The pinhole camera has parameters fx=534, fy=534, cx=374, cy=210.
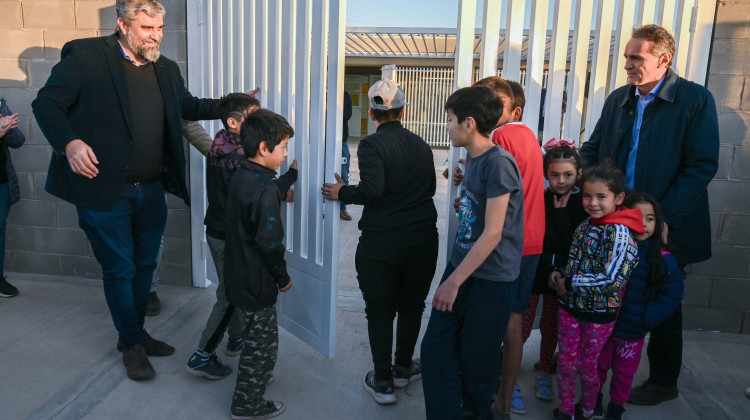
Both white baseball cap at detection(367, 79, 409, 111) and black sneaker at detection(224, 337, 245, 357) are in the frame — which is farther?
black sneaker at detection(224, 337, 245, 357)

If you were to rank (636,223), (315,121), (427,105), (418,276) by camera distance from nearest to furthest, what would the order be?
(636,223) < (418,276) < (315,121) < (427,105)

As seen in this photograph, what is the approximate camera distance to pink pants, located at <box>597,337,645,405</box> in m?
2.47

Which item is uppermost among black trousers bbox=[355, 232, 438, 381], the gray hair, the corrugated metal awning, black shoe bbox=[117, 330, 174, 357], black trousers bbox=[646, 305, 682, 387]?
the corrugated metal awning

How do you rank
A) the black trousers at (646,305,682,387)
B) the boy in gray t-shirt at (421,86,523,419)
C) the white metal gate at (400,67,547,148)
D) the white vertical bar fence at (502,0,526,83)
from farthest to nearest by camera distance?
the white metal gate at (400,67,547,148) < the white vertical bar fence at (502,0,526,83) < the black trousers at (646,305,682,387) < the boy in gray t-shirt at (421,86,523,419)

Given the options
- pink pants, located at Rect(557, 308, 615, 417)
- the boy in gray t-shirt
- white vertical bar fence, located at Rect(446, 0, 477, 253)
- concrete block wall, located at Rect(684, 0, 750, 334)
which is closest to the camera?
the boy in gray t-shirt

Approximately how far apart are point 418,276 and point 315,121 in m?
0.99

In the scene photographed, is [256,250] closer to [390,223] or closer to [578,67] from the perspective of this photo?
[390,223]

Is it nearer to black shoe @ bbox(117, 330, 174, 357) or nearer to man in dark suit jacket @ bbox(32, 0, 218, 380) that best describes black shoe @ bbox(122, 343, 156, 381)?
man in dark suit jacket @ bbox(32, 0, 218, 380)

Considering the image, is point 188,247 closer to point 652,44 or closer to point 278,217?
point 278,217

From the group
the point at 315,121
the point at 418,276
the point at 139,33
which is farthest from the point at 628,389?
the point at 139,33

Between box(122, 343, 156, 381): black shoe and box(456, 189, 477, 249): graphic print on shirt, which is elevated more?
box(456, 189, 477, 249): graphic print on shirt

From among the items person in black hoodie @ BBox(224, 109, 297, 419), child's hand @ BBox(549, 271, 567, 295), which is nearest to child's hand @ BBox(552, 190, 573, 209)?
child's hand @ BBox(549, 271, 567, 295)

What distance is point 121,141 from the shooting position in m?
2.70

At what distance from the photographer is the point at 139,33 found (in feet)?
8.76
